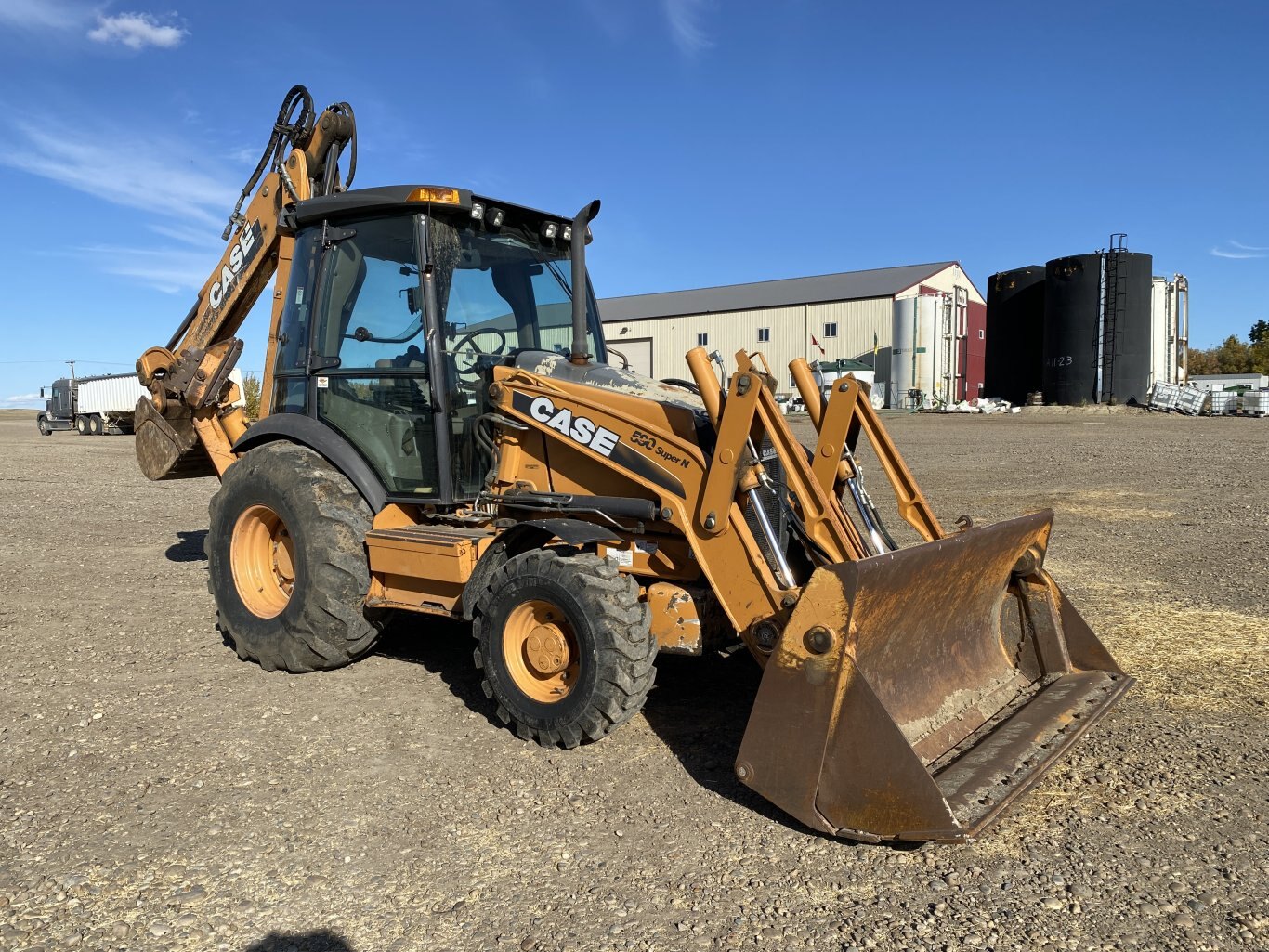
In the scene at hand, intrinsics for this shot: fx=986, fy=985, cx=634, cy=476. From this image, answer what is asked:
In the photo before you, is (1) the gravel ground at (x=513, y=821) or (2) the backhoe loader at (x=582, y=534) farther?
(2) the backhoe loader at (x=582, y=534)

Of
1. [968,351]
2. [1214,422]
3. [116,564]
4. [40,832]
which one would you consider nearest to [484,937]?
[40,832]

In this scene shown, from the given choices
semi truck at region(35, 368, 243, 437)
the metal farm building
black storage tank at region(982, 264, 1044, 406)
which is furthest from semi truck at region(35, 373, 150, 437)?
black storage tank at region(982, 264, 1044, 406)

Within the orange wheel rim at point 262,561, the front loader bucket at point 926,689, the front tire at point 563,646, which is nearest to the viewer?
the front loader bucket at point 926,689

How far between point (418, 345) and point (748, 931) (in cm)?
338

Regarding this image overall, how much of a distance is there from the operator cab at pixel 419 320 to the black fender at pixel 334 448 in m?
0.07

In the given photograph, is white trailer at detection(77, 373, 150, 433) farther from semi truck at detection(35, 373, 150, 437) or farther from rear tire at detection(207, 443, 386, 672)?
rear tire at detection(207, 443, 386, 672)

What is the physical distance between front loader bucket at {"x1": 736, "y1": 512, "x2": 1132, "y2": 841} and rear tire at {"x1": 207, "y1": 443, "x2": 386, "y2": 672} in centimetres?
255

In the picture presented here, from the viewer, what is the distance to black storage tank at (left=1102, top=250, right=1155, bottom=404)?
33938 millimetres

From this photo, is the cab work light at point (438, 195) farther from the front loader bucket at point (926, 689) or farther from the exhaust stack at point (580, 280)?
the front loader bucket at point (926, 689)

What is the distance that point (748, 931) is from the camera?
2.99 meters

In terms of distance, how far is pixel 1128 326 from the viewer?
3394 centimetres

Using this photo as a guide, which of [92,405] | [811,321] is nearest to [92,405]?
[92,405]

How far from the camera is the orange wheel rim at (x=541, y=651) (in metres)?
4.41

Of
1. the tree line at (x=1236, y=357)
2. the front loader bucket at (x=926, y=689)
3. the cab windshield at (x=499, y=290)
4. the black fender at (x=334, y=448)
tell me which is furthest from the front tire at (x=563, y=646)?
the tree line at (x=1236, y=357)
